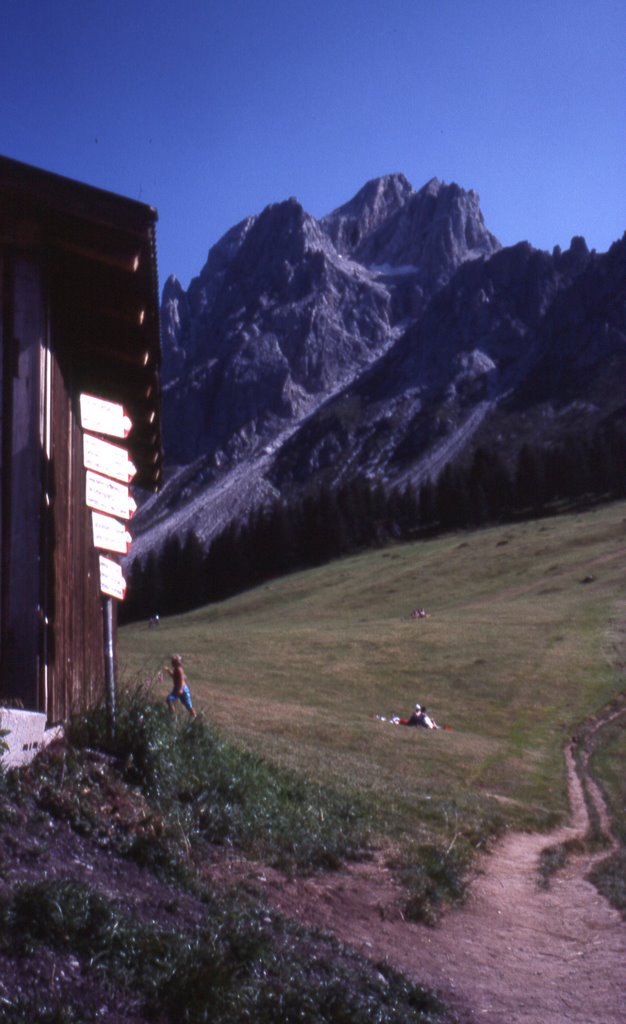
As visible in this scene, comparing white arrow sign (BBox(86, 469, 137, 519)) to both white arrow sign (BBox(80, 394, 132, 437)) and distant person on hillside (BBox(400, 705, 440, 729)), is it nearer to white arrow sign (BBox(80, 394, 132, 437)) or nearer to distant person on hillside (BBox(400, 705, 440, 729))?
white arrow sign (BBox(80, 394, 132, 437))

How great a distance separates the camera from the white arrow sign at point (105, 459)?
9.98 m

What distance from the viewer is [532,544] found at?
333 ft

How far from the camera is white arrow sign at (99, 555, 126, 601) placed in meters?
9.81

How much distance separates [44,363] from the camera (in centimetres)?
975

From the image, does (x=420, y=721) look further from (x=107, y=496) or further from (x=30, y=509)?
A: (x=30, y=509)

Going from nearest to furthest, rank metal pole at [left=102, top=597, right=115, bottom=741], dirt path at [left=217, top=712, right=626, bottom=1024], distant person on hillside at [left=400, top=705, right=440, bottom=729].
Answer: dirt path at [left=217, top=712, right=626, bottom=1024] < metal pole at [left=102, top=597, right=115, bottom=741] < distant person on hillside at [left=400, top=705, right=440, bottom=729]


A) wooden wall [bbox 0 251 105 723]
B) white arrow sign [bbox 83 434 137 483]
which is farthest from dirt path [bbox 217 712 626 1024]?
white arrow sign [bbox 83 434 137 483]

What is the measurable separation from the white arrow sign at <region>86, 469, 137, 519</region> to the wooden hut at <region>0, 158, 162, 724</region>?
16.3 inches

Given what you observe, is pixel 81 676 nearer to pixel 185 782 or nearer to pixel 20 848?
pixel 185 782

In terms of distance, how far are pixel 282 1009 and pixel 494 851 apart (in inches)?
445

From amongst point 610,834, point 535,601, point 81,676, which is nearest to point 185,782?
point 81,676

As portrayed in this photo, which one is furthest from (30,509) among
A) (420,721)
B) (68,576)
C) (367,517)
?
(367,517)

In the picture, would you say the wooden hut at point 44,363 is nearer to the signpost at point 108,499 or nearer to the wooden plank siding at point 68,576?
the wooden plank siding at point 68,576

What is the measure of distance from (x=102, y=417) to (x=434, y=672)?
40406mm
